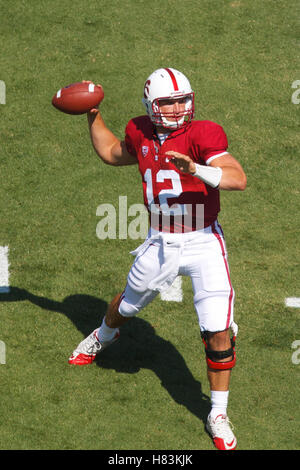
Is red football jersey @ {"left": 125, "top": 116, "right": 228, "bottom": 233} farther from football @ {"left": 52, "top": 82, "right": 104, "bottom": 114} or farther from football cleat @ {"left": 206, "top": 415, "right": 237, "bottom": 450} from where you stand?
football cleat @ {"left": 206, "top": 415, "right": 237, "bottom": 450}

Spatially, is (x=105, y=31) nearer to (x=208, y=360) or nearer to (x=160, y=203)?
(x=160, y=203)

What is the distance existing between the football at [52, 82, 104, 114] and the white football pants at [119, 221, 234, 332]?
1.16 meters

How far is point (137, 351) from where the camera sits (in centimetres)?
710

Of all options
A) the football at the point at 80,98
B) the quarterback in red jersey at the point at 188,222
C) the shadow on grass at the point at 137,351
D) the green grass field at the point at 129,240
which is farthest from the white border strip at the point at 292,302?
the football at the point at 80,98

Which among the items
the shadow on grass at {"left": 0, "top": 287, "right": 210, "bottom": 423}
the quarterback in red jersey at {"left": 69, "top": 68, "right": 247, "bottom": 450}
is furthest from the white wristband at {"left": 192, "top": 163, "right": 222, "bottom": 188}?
the shadow on grass at {"left": 0, "top": 287, "right": 210, "bottom": 423}

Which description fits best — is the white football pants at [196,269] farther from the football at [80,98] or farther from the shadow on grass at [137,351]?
the football at [80,98]

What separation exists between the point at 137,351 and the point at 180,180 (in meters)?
1.81

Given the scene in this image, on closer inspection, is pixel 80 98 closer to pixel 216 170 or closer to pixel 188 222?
pixel 188 222

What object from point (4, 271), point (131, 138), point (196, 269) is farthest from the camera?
point (4, 271)

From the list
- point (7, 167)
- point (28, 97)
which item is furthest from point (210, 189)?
point (28, 97)

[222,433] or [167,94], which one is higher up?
[167,94]

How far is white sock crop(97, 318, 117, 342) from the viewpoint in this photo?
22.3ft

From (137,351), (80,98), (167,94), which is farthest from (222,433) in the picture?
(80,98)
